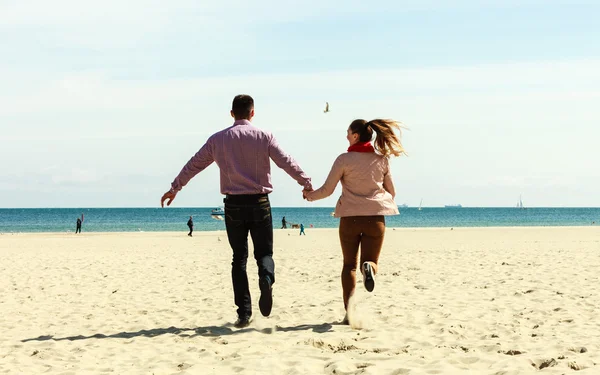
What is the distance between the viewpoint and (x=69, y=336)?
6.07 metres

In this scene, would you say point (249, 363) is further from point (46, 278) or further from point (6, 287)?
point (46, 278)

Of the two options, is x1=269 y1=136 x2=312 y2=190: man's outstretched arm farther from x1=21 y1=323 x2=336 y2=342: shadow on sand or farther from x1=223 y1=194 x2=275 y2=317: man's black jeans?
x1=21 y1=323 x2=336 y2=342: shadow on sand

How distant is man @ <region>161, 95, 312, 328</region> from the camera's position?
5840mm

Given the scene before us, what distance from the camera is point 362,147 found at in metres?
5.98

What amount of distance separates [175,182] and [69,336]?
1.87 m

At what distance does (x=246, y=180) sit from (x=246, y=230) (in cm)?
52

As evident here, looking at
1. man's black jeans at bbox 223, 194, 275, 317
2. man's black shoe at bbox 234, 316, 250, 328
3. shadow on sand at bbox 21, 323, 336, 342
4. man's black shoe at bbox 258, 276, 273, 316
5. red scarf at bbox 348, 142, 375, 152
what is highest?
red scarf at bbox 348, 142, 375, 152

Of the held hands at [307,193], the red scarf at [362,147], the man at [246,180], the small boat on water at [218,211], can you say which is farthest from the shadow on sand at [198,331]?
the small boat on water at [218,211]

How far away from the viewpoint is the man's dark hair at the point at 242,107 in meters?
6.05

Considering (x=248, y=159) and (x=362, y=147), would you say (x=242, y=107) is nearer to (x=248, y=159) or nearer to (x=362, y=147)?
(x=248, y=159)

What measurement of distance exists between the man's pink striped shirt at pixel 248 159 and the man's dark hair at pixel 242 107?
0.08 m

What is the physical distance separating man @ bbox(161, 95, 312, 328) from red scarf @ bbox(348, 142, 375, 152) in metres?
0.55

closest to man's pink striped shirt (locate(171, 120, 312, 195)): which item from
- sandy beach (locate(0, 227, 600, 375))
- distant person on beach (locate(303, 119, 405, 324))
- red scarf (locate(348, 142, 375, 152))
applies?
distant person on beach (locate(303, 119, 405, 324))

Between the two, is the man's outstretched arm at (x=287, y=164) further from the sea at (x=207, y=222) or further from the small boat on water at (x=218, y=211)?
the small boat on water at (x=218, y=211)
